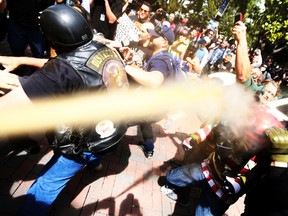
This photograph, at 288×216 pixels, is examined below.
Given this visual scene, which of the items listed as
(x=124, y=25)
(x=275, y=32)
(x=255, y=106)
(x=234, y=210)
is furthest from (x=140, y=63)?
(x=275, y=32)

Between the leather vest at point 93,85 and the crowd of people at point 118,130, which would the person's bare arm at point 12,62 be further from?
the leather vest at point 93,85

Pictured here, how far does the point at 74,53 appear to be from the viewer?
191cm

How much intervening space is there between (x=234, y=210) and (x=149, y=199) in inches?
57.8

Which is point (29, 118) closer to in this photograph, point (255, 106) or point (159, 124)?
point (255, 106)

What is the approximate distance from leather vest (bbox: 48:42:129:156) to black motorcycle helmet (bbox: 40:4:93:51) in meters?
0.08

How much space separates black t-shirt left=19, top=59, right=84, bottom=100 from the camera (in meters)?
1.67

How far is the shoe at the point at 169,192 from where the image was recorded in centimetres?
362

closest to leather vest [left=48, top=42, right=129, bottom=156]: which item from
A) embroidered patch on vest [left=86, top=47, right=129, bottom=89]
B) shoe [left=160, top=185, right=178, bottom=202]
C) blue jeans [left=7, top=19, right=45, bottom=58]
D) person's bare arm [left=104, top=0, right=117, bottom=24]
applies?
embroidered patch on vest [left=86, top=47, right=129, bottom=89]

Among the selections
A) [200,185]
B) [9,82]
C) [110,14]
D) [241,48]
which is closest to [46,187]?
[9,82]

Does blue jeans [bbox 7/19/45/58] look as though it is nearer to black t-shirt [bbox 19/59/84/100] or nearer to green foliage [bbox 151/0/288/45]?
black t-shirt [bbox 19/59/84/100]

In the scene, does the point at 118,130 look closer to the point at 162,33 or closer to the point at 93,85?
the point at 93,85

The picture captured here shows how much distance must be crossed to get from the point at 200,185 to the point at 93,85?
6.71ft

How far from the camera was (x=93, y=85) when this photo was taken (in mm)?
1937

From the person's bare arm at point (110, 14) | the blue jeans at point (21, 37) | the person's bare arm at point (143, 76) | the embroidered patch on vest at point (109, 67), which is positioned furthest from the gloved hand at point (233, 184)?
the blue jeans at point (21, 37)
